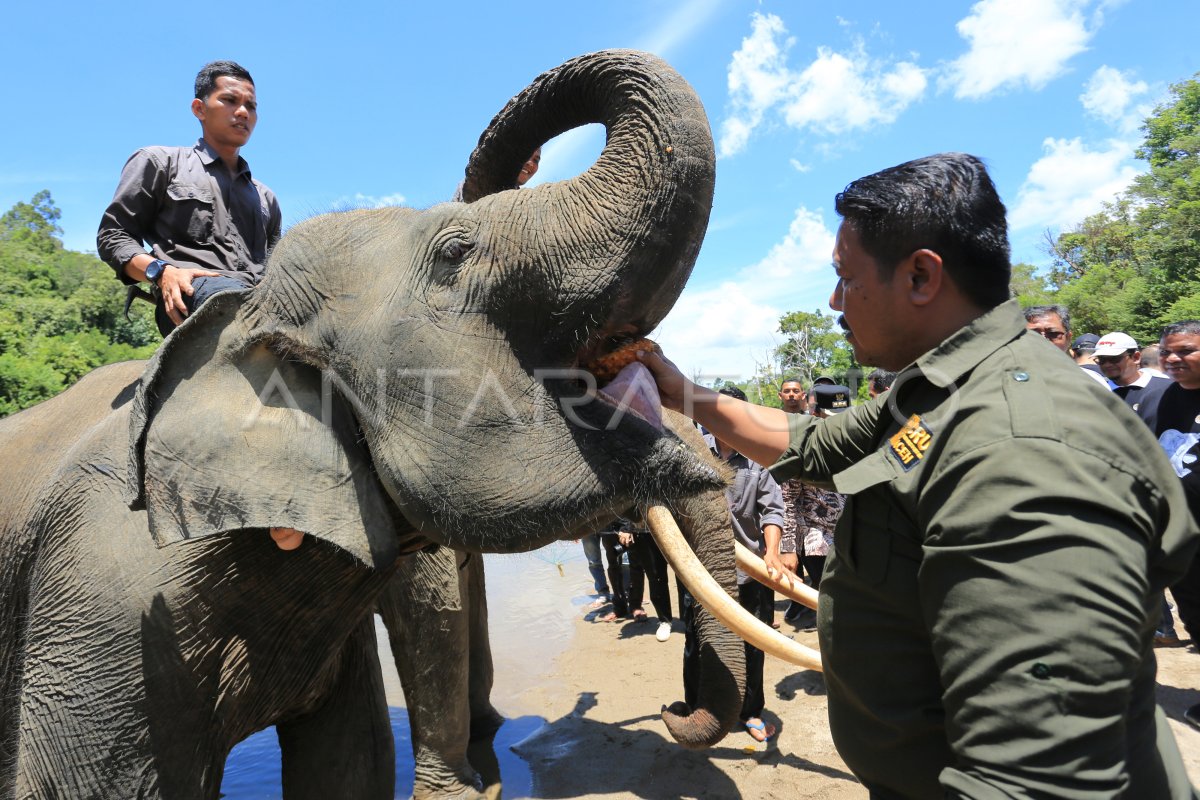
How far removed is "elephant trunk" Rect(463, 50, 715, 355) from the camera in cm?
164

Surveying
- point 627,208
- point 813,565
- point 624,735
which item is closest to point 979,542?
point 627,208

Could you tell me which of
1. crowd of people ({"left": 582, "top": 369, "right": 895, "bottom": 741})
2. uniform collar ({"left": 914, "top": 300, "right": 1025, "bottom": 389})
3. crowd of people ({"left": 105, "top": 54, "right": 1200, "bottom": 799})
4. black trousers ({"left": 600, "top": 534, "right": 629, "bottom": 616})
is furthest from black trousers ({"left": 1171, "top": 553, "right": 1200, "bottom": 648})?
black trousers ({"left": 600, "top": 534, "right": 629, "bottom": 616})

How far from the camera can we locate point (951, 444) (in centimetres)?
132

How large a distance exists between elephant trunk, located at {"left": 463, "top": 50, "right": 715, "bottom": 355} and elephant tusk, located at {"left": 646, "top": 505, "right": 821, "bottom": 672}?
4.34 feet

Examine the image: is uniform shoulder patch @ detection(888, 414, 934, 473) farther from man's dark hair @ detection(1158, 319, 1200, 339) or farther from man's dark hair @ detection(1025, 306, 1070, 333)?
man's dark hair @ detection(1025, 306, 1070, 333)

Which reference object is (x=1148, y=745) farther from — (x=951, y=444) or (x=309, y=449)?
(x=309, y=449)

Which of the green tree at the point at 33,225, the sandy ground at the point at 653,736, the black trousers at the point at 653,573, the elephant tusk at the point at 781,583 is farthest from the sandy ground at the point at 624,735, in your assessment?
the green tree at the point at 33,225

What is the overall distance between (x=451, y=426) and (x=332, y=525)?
39cm

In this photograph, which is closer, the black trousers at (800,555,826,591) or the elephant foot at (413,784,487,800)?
the elephant foot at (413,784,487,800)

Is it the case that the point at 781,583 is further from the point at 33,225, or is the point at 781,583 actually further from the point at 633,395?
the point at 33,225

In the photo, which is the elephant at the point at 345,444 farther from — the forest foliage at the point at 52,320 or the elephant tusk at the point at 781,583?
the forest foliage at the point at 52,320

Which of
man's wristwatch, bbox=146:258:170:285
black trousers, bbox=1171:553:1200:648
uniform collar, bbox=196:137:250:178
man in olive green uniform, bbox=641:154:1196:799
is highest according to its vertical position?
uniform collar, bbox=196:137:250:178

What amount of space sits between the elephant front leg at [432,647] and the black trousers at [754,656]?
6.68 feet

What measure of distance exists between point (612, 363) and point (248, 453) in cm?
87
